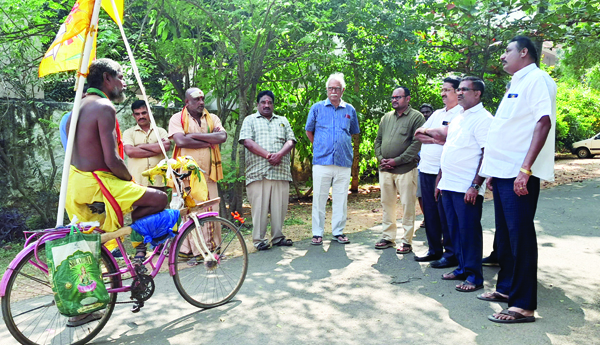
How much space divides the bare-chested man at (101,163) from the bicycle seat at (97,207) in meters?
0.02

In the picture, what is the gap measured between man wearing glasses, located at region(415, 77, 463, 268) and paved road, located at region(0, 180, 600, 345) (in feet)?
0.85

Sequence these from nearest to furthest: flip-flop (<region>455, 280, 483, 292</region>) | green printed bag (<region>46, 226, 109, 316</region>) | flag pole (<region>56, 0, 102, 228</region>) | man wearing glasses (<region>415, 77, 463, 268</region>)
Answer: green printed bag (<region>46, 226, 109, 316</region>)
flag pole (<region>56, 0, 102, 228</region>)
flip-flop (<region>455, 280, 483, 292</region>)
man wearing glasses (<region>415, 77, 463, 268</region>)

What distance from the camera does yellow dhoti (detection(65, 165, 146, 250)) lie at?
12.8ft

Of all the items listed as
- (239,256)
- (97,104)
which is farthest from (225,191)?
(97,104)

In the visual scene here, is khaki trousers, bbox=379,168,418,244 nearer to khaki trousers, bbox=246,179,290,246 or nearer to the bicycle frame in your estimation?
khaki trousers, bbox=246,179,290,246

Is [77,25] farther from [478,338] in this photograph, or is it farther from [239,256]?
[478,338]

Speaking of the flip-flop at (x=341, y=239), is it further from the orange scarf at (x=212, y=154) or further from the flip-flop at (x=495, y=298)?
the flip-flop at (x=495, y=298)

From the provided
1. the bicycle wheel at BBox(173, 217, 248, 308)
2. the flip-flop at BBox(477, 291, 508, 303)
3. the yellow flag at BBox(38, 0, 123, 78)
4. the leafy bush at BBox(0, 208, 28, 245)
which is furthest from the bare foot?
the leafy bush at BBox(0, 208, 28, 245)

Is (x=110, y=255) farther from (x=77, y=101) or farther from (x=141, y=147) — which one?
(x=141, y=147)

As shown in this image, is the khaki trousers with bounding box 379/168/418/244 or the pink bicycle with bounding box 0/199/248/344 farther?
the khaki trousers with bounding box 379/168/418/244

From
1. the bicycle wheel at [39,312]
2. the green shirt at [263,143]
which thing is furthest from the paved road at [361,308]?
the green shirt at [263,143]

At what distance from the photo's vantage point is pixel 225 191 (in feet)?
29.6

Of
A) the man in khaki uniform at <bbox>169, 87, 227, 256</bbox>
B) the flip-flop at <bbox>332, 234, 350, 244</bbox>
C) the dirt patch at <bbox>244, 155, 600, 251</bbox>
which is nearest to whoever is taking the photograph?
the man in khaki uniform at <bbox>169, 87, 227, 256</bbox>

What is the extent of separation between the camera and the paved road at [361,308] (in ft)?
12.7
